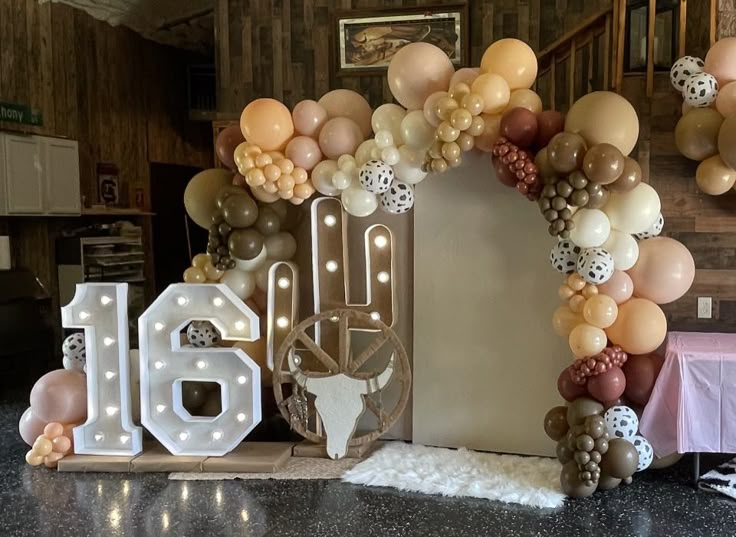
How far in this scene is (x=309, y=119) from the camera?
3.10 meters

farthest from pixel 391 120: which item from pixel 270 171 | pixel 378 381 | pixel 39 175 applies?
pixel 39 175

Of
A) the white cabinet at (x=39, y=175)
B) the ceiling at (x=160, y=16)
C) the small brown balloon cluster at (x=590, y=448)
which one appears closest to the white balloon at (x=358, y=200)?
the small brown balloon cluster at (x=590, y=448)

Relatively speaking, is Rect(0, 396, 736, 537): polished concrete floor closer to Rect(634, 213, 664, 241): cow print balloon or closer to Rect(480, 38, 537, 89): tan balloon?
Rect(634, 213, 664, 241): cow print balloon


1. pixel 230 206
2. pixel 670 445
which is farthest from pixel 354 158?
pixel 670 445

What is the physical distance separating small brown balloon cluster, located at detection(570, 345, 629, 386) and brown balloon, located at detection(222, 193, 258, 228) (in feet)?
5.13

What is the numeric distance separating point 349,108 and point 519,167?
91 cm

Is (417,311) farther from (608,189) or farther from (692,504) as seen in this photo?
(692,504)

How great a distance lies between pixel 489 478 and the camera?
2.94 m

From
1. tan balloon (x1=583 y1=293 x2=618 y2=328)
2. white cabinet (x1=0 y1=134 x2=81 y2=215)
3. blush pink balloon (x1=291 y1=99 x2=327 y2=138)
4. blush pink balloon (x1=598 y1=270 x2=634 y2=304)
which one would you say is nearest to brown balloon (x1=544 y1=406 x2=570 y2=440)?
tan balloon (x1=583 y1=293 x2=618 y2=328)

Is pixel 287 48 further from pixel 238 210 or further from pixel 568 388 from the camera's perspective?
pixel 568 388

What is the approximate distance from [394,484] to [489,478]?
412 mm

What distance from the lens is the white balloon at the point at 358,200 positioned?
3.06 m

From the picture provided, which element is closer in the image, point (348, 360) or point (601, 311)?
point (601, 311)

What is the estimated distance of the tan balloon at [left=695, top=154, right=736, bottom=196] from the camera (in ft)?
9.22
